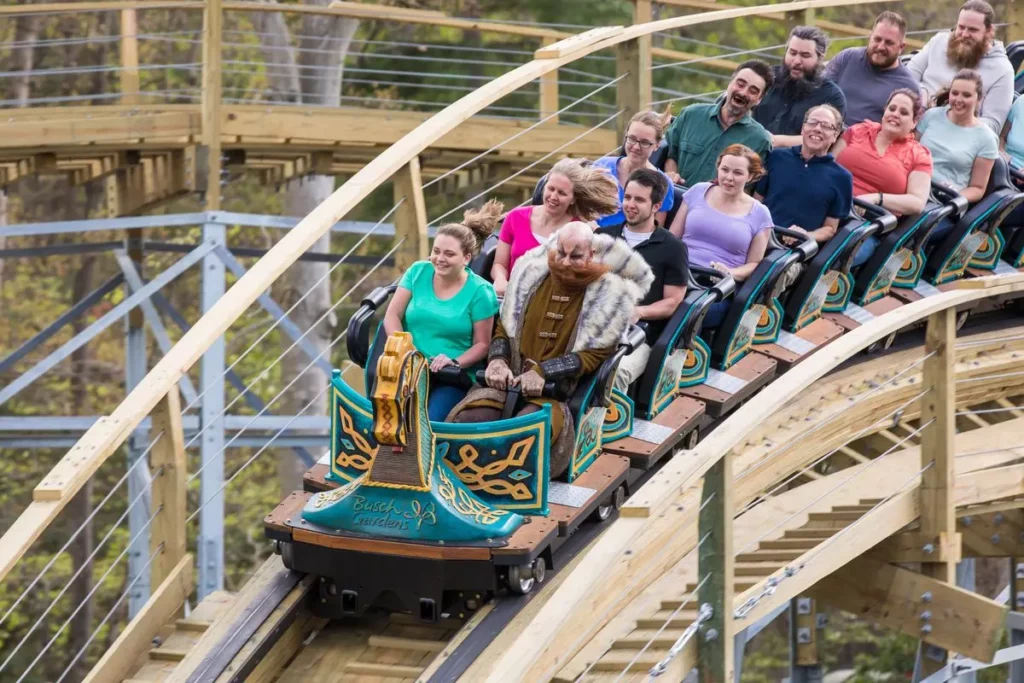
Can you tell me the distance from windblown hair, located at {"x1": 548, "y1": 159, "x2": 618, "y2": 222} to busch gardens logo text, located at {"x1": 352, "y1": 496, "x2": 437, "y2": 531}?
4.41 ft

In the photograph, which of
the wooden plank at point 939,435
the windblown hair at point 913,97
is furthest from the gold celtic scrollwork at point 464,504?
the windblown hair at point 913,97

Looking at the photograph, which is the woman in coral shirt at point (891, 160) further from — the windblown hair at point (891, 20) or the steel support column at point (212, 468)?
the steel support column at point (212, 468)

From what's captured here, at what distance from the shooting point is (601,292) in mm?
4965

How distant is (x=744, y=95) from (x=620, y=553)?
372cm

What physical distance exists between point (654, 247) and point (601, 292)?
25.3 inches

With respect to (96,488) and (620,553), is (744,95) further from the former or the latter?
(96,488)

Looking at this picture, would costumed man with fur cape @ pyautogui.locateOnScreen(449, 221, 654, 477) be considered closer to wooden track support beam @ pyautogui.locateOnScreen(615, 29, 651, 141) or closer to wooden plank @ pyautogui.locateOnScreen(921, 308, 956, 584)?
wooden plank @ pyautogui.locateOnScreen(921, 308, 956, 584)

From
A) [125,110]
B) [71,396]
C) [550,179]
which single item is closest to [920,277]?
[550,179]

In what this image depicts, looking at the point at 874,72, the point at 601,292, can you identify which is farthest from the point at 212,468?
the point at 601,292

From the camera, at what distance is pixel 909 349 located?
6961mm

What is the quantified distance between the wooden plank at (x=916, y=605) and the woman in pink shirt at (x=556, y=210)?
1415 mm

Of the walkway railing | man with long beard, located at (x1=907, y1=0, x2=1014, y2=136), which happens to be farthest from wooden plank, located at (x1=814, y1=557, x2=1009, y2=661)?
man with long beard, located at (x1=907, y1=0, x2=1014, y2=136)

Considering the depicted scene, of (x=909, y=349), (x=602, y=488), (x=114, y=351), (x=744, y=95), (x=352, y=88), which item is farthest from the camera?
(x=114, y=351)

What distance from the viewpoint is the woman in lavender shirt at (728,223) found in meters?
5.96
